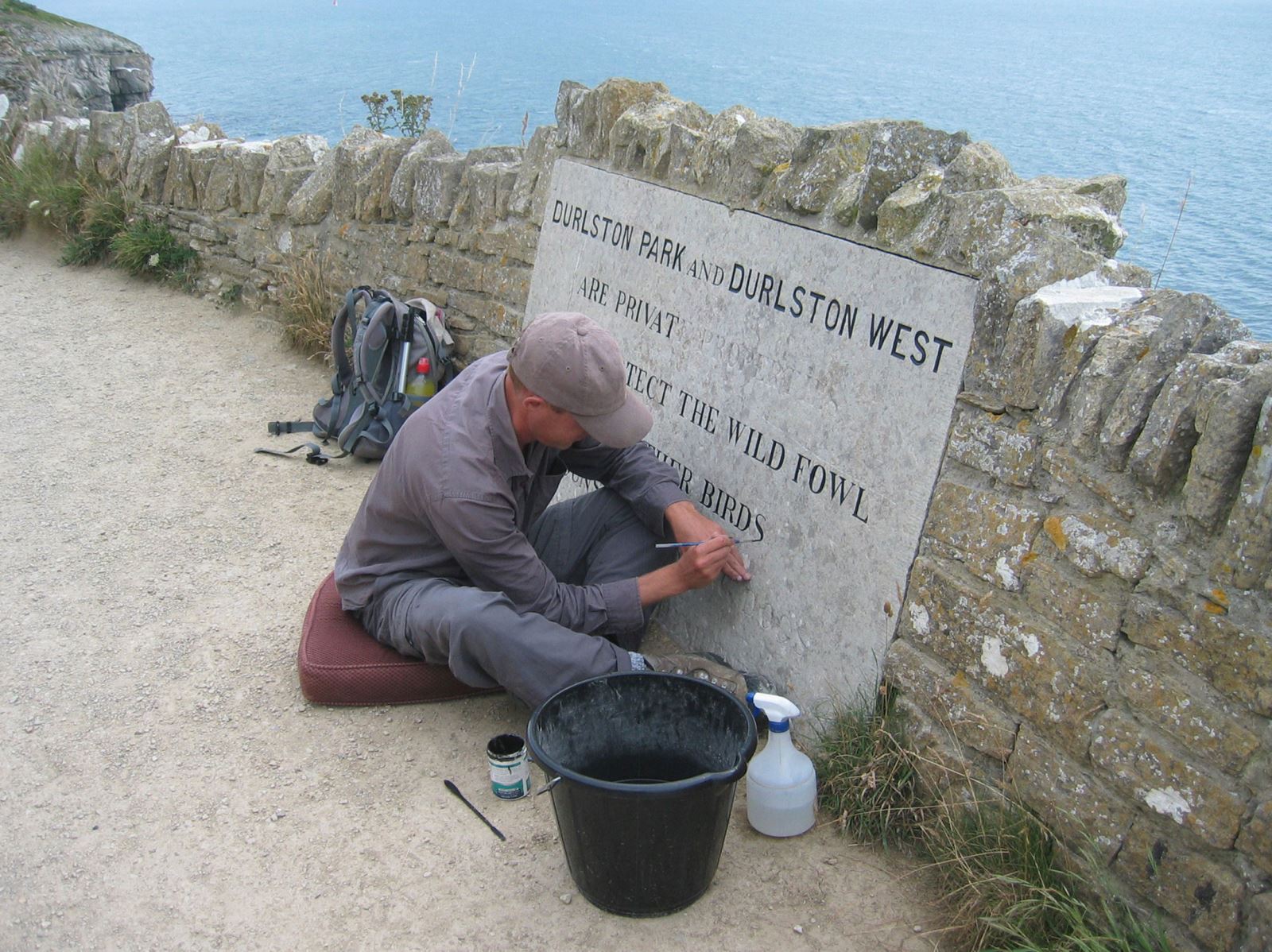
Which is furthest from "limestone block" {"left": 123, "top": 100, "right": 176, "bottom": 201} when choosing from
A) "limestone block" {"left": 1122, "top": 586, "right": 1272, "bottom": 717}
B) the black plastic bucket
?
"limestone block" {"left": 1122, "top": 586, "right": 1272, "bottom": 717}

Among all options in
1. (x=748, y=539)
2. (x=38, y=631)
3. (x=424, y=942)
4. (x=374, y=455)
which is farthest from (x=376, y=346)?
(x=424, y=942)

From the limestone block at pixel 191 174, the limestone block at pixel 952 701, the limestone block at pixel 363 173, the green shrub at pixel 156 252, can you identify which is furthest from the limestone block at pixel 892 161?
the green shrub at pixel 156 252

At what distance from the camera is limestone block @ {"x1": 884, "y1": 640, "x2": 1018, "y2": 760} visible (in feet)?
8.96

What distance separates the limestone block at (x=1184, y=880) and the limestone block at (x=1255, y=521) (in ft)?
1.89

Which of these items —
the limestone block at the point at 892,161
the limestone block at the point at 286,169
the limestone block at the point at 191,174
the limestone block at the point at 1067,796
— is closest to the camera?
the limestone block at the point at 1067,796

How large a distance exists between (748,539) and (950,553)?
82cm

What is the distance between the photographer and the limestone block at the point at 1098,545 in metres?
2.34

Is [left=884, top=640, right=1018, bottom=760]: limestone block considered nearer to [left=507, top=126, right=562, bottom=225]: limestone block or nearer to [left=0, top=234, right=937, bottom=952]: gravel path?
[left=0, top=234, right=937, bottom=952]: gravel path

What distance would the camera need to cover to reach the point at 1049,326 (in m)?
2.52

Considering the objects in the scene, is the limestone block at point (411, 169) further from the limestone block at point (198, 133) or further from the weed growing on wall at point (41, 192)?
the weed growing on wall at point (41, 192)

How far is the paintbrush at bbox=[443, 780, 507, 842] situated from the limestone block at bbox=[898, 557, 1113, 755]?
3.92 feet

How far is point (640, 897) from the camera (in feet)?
8.73

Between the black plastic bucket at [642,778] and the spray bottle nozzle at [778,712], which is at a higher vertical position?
the spray bottle nozzle at [778,712]

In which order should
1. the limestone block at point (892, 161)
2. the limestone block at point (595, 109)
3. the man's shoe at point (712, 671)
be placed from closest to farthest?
the limestone block at point (892, 161), the man's shoe at point (712, 671), the limestone block at point (595, 109)
